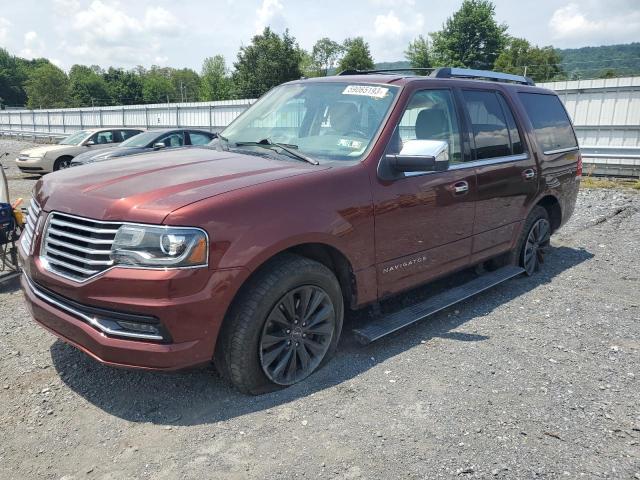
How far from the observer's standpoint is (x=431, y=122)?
4176 millimetres

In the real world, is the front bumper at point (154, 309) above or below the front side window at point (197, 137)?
below

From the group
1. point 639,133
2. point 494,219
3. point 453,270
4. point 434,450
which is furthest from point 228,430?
point 639,133

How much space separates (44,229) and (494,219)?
3.71 m

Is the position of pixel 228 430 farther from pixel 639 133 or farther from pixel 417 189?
pixel 639 133

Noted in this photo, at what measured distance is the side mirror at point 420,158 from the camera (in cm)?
345

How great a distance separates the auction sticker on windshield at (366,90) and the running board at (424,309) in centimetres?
172

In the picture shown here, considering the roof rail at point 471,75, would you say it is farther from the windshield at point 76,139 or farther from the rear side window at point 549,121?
the windshield at point 76,139

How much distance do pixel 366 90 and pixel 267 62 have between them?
55799 millimetres

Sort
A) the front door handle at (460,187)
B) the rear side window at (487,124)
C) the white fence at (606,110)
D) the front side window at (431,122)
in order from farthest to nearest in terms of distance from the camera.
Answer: the white fence at (606,110) < the rear side window at (487,124) < the front door handle at (460,187) < the front side window at (431,122)

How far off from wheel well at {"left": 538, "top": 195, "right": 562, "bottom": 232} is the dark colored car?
907mm

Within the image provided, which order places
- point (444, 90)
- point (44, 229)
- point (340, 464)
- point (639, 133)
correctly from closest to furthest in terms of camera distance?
1. point (340, 464)
2. point (44, 229)
3. point (444, 90)
4. point (639, 133)

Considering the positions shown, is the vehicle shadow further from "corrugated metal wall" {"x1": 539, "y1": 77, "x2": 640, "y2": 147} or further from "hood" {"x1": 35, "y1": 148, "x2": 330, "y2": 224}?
"corrugated metal wall" {"x1": 539, "y1": 77, "x2": 640, "y2": 147}

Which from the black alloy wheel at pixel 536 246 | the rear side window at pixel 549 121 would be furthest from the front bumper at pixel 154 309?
the rear side window at pixel 549 121

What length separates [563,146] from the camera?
19.2ft
